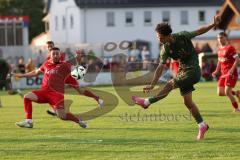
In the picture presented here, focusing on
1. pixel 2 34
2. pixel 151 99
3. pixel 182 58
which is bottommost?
pixel 2 34

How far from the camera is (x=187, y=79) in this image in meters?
12.4

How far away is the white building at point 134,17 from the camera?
2581 inches

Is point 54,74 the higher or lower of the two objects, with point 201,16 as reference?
higher

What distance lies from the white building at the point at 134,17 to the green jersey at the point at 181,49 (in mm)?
52888

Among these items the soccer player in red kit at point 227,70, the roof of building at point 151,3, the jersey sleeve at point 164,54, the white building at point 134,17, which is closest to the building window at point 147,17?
the white building at point 134,17

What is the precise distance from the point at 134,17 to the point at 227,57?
49166mm

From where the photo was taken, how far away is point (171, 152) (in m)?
11.0

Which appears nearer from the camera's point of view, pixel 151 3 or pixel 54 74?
pixel 54 74

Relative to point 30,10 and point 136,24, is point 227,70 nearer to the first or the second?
point 136,24

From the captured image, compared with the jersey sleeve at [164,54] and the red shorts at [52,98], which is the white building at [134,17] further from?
the jersey sleeve at [164,54]

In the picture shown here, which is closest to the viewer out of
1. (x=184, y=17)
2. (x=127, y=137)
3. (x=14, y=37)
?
(x=127, y=137)

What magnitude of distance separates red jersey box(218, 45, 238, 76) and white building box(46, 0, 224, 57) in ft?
154

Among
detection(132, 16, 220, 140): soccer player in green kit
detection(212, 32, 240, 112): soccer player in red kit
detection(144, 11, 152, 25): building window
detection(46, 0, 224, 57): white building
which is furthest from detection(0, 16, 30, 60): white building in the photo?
detection(132, 16, 220, 140): soccer player in green kit

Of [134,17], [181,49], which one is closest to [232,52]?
[181,49]
